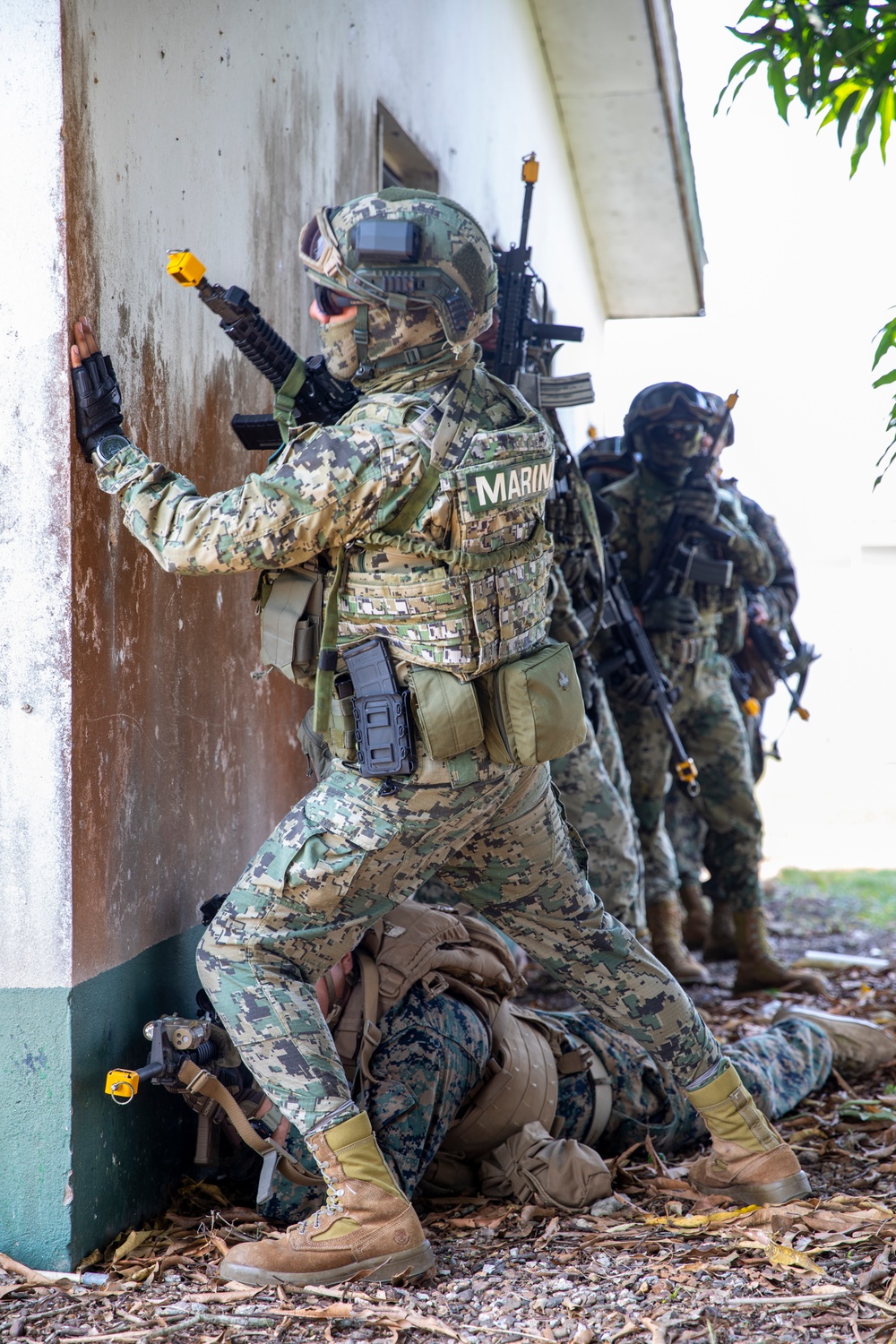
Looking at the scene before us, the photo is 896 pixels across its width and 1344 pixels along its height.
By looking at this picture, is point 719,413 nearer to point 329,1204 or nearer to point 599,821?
point 599,821

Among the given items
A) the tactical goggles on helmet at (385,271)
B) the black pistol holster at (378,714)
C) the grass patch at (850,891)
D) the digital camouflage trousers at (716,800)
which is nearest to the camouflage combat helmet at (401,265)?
the tactical goggles on helmet at (385,271)

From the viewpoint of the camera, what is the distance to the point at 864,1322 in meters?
2.28

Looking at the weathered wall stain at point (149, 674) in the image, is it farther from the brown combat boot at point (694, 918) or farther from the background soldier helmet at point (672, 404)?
the brown combat boot at point (694, 918)

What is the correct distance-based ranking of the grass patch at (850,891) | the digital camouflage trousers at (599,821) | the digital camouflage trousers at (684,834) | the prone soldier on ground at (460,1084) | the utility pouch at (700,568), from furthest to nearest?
1. the grass patch at (850,891)
2. the digital camouflage trousers at (684,834)
3. the utility pouch at (700,568)
4. the digital camouflage trousers at (599,821)
5. the prone soldier on ground at (460,1084)

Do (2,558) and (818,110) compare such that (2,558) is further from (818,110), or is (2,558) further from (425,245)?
(818,110)

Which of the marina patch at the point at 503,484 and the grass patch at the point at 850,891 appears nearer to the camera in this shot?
the marina patch at the point at 503,484

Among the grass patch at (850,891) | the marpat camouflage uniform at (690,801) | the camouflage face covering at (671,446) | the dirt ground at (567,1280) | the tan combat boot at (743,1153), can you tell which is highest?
the camouflage face covering at (671,446)

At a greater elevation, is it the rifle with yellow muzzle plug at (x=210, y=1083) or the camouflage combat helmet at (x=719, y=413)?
the camouflage combat helmet at (x=719, y=413)

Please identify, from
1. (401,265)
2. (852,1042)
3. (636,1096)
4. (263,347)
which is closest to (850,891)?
(852,1042)

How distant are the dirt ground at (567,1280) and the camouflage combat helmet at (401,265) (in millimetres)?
1815

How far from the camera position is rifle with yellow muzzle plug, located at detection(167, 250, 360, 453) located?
2.62 meters

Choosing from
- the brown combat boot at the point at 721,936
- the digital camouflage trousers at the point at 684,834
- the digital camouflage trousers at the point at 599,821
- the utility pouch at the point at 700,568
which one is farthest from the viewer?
the digital camouflage trousers at the point at 684,834

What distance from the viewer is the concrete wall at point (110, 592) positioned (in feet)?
8.30

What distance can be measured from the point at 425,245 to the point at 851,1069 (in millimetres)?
2831
